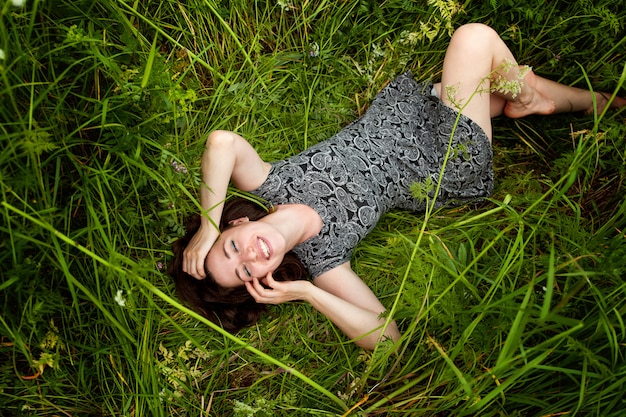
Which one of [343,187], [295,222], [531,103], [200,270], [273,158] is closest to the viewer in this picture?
[200,270]

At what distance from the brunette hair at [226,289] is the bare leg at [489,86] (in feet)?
3.89

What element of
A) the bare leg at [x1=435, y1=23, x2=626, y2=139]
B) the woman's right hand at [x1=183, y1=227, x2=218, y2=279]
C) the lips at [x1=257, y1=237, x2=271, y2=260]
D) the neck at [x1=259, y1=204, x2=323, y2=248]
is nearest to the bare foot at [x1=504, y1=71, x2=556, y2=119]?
the bare leg at [x1=435, y1=23, x2=626, y2=139]

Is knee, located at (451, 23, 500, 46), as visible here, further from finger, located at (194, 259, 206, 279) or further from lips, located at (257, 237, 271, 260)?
finger, located at (194, 259, 206, 279)

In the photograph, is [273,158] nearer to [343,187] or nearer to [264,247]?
[343,187]

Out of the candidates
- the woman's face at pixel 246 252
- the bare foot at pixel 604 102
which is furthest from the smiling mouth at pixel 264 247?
the bare foot at pixel 604 102

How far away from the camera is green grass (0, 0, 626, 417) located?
6.36ft

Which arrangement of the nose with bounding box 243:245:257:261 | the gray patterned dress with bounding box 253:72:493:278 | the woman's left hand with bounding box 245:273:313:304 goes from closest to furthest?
the nose with bounding box 243:245:257:261 < the woman's left hand with bounding box 245:273:313:304 < the gray patterned dress with bounding box 253:72:493:278

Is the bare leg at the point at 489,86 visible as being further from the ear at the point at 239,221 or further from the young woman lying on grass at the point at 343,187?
the ear at the point at 239,221

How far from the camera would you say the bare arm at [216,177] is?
2.38 meters

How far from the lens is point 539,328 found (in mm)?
1883

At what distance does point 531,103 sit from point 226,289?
2012mm

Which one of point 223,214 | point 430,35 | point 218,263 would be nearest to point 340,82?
point 430,35

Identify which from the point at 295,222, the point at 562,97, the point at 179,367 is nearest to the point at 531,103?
the point at 562,97

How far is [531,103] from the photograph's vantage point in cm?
288
